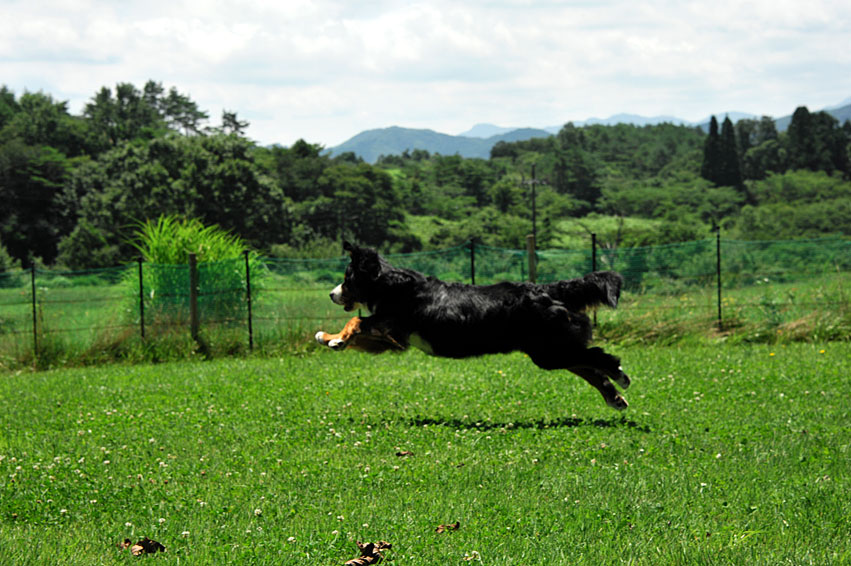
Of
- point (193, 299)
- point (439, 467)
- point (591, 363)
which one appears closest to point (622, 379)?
point (591, 363)

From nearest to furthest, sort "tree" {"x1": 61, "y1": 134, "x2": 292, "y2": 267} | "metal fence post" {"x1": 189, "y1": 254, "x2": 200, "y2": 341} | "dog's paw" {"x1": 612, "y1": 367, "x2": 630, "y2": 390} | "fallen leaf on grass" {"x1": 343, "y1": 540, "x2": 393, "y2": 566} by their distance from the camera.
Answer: "fallen leaf on grass" {"x1": 343, "y1": 540, "x2": 393, "y2": 566}, "dog's paw" {"x1": 612, "y1": 367, "x2": 630, "y2": 390}, "metal fence post" {"x1": 189, "y1": 254, "x2": 200, "y2": 341}, "tree" {"x1": 61, "y1": 134, "x2": 292, "y2": 267}

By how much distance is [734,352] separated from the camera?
526 inches

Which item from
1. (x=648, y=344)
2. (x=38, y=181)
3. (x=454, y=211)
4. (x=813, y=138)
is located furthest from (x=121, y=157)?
(x=813, y=138)

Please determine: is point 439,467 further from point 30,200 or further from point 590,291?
point 30,200

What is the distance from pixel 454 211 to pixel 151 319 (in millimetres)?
108393

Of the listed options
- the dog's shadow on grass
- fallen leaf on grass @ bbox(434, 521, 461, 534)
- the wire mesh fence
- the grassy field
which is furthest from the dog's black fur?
the wire mesh fence

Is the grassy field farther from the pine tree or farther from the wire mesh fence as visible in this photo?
the pine tree

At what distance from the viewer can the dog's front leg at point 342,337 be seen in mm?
7141

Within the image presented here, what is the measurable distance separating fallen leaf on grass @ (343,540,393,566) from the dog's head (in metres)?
2.82

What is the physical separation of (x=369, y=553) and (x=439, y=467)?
2.22 m

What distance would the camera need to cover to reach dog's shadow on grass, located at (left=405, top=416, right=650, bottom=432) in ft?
27.9

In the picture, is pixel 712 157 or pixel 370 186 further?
pixel 712 157

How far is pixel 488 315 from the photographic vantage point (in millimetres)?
7492

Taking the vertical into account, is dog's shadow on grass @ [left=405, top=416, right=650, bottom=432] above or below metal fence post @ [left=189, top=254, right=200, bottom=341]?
below
